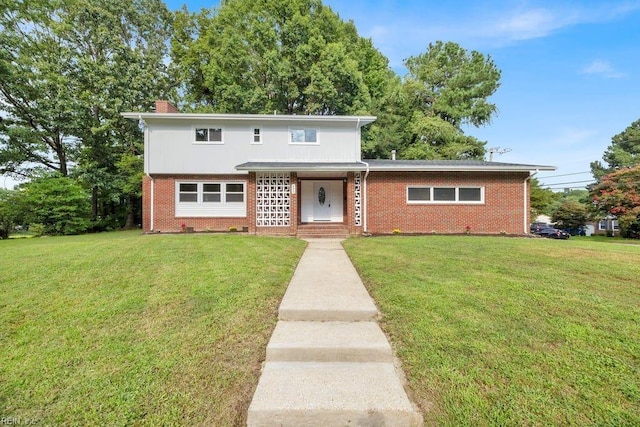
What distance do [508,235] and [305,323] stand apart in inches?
473

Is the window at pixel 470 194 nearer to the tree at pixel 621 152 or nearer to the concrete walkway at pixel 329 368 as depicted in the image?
the concrete walkway at pixel 329 368

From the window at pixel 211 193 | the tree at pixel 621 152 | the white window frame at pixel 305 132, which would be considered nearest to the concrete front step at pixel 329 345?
the window at pixel 211 193

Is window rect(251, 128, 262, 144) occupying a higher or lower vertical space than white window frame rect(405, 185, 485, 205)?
higher

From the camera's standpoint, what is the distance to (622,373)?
2660mm

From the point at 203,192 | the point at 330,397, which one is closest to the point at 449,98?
the point at 203,192

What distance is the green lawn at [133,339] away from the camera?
240 cm

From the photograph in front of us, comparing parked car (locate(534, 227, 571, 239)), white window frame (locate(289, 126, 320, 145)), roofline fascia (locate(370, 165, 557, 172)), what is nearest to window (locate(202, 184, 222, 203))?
white window frame (locate(289, 126, 320, 145))

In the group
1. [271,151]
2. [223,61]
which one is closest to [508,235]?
[271,151]

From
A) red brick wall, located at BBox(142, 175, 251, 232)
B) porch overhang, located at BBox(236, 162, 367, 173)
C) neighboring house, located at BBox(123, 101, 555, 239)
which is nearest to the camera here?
porch overhang, located at BBox(236, 162, 367, 173)

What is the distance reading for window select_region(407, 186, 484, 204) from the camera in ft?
41.9

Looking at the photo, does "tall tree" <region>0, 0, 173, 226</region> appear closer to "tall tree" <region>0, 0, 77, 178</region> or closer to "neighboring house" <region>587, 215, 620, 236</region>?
"tall tree" <region>0, 0, 77, 178</region>

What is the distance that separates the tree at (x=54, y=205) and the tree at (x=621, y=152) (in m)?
65.8

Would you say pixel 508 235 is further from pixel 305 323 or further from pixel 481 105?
pixel 481 105

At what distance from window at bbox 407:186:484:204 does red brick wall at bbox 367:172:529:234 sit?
177 mm
